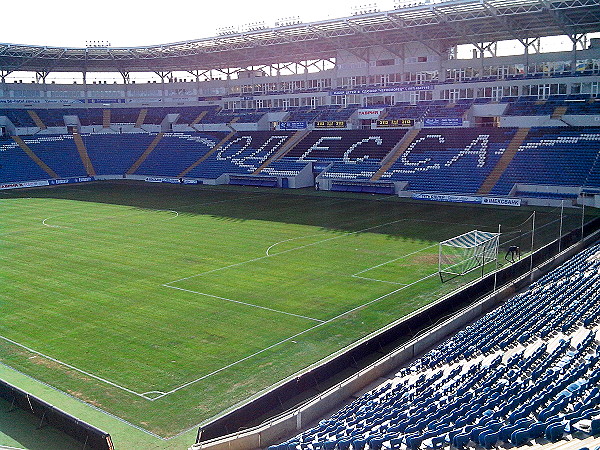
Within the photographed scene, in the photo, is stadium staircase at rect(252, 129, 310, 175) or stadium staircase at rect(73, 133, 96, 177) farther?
stadium staircase at rect(73, 133, 96, 177)

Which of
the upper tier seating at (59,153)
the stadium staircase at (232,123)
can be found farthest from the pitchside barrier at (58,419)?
the stadium staircase at (232,123)

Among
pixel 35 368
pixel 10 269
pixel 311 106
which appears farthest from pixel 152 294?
pixel 311 106

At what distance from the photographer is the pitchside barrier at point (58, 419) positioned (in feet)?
46.1

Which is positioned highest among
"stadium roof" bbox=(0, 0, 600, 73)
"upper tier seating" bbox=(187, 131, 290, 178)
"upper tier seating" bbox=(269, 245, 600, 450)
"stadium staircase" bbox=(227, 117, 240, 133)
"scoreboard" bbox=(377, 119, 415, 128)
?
"stadium roof" bbox=(0, 0, 600, 73)

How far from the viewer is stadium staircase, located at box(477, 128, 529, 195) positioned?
175 feet

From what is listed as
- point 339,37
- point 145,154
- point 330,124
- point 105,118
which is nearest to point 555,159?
point 339,37

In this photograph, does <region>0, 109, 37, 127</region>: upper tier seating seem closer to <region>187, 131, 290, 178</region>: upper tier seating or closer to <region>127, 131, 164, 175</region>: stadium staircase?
<region>127, 131, 164, 175</region>: stadium staircase

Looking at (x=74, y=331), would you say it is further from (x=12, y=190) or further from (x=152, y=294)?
(x=12, y=190)

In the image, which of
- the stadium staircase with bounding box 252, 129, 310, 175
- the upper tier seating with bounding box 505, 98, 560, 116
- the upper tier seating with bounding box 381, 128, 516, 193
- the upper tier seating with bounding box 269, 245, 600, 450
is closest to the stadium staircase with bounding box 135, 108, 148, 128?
the stadium staircase with bounding box 252, 129, 310, 175

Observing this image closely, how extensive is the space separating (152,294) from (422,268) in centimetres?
1374

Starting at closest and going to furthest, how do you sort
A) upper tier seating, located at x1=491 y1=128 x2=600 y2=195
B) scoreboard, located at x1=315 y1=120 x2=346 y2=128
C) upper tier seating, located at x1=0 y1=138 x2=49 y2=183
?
upper tier seating, located at x1=491 y1=128 x2=600 y2=195 → upper tier seating, located at x1=0 y1=138 x2=49 y2=183 → scoreboard, located at x1=315 y1=120 x2=346 y2=128

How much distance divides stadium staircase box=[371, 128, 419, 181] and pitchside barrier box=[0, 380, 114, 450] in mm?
47868

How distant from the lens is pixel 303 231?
41.1m

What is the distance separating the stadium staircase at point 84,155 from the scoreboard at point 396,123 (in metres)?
38.9
